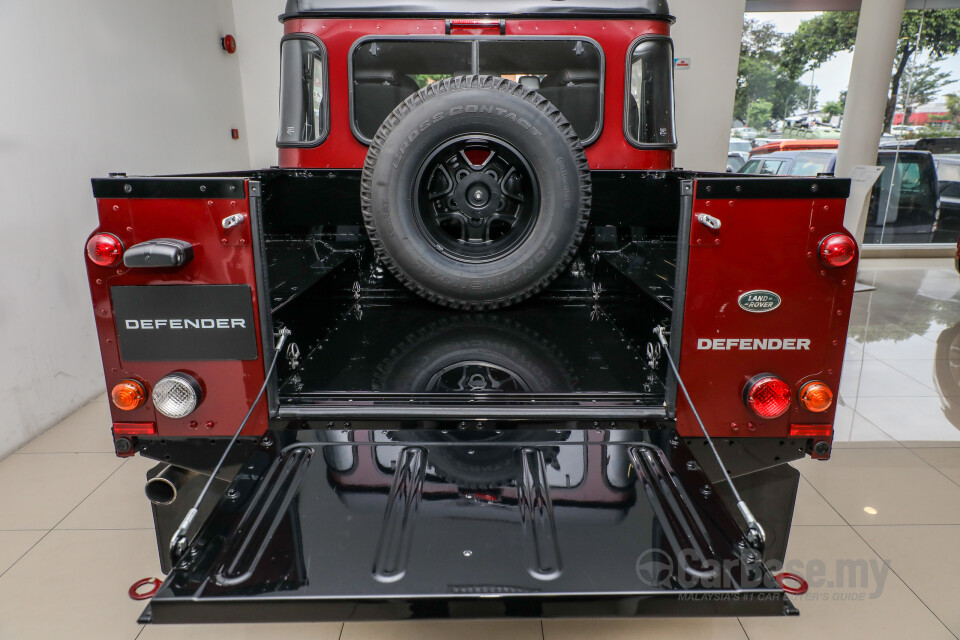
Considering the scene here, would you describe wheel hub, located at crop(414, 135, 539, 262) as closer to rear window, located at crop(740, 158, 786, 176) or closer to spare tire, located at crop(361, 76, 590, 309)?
spare tire, located at crop(361, 76, 590, 309)

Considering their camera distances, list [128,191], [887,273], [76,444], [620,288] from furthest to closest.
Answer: [887,273], [76,444], [620,288], [128,191]

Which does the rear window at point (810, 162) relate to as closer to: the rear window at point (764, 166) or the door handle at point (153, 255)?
the rear window at point (764, 166)

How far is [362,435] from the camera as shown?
67.4 inches

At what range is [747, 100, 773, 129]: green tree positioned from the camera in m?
Result: 9.16

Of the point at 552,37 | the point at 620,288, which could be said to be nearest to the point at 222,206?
the point at 620,288

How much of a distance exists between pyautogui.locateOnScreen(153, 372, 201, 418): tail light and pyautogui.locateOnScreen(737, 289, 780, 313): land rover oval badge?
1520 mm

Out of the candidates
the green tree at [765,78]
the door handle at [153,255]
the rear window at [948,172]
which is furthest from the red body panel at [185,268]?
the rear window at [948,172]

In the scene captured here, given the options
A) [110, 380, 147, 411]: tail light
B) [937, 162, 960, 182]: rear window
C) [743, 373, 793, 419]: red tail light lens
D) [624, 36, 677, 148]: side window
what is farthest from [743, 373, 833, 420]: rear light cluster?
[937, 162, 960, 182]: rear window

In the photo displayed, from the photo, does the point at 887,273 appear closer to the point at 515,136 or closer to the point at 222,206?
the point at 515,136

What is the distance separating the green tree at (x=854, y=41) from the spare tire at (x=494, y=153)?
8.40 metres

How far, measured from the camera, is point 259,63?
613 centimetres

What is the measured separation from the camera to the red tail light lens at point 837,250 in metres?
1.58

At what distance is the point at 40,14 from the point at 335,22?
1.81 m

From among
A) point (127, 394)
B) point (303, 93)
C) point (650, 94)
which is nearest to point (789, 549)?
point (650, 94)
